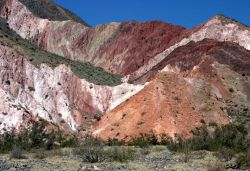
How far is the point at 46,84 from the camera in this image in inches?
2667

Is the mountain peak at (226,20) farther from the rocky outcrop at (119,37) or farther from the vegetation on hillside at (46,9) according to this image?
the vegetation on hillside at (46,9)

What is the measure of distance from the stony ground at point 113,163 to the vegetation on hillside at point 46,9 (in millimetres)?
102960

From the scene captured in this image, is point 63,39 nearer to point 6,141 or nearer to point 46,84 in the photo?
point 46,84

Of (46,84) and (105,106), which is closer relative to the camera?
(46,84)

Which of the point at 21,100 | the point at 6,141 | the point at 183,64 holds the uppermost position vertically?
the point at 183,64

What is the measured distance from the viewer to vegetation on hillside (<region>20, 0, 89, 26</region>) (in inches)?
4973

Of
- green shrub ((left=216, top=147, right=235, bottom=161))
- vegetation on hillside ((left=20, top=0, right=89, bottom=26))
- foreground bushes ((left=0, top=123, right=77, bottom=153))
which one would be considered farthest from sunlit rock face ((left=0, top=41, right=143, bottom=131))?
vegetation on hillside ((left=20, top=0, right=89, bottom=26))

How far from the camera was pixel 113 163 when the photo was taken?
22.1 metres

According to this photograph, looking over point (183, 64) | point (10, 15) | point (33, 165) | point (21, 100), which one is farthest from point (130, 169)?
point (10, 15)

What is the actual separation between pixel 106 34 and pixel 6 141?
8474cm

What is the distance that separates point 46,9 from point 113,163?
364 feet

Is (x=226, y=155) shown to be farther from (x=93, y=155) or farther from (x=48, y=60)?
(x=48, y=60)

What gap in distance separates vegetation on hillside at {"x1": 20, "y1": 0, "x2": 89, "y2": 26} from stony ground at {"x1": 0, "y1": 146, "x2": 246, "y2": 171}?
338 ft

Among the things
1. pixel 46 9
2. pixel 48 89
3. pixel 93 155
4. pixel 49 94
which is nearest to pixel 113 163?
pixel 93 155
